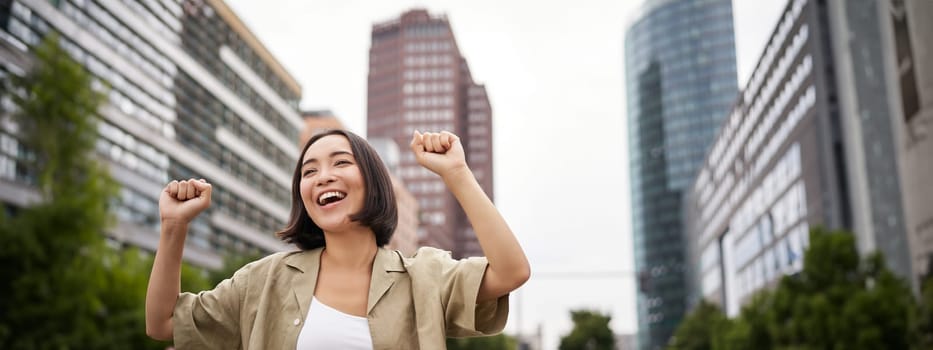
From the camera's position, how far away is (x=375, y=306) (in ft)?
9.85

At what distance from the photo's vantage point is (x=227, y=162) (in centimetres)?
6247

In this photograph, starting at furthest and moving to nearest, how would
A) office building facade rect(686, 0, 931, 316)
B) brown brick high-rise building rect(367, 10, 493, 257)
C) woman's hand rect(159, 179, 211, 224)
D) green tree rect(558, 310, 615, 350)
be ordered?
1. brown brick high-rise building rect(367, 10, 493, 257)
2. green tree rect(558, 310, 615, 350)
3. office building facade rect(686, 0, 931, 316)
4. woman's hand rect(159, 179, 211, 224)

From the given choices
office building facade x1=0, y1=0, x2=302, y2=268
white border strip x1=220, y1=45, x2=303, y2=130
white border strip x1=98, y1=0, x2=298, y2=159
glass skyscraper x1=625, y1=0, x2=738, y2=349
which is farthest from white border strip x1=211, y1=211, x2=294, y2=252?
glass skyscraper x1=625, y1=0, x2=738, y2=349

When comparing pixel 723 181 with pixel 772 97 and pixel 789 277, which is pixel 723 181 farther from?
pixel 789 277

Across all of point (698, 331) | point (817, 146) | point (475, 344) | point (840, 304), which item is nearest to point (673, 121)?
point (698, 331)

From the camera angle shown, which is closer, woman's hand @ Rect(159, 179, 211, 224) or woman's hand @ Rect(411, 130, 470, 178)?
woman's hand @ Rect(411, 130, 470, 178)

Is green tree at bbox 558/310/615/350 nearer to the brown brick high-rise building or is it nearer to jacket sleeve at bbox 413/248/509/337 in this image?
jacket sleeve at bbox 413/248/509/337

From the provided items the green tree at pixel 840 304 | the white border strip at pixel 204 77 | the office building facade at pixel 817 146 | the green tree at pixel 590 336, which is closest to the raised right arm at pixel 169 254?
the green tree at pixel 840 304

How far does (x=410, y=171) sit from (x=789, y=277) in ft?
441

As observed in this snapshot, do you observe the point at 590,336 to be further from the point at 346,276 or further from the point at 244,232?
the point at 346,276

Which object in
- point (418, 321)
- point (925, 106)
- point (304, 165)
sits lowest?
point (418, 321)

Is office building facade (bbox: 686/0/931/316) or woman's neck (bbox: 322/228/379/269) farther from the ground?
office building facade (bbox: 686/0/931/316)

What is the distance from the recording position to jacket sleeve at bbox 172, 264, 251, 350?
3088mm

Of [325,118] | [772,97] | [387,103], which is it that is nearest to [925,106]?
[772,97]
